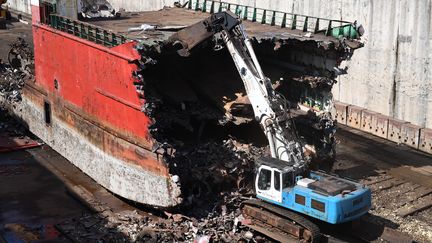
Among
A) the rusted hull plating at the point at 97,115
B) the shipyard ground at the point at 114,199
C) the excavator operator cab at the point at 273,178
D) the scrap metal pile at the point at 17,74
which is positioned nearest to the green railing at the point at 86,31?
the rusted hull plating at the point at 97,115

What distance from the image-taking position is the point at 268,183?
1345cm

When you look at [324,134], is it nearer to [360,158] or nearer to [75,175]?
[360,158]

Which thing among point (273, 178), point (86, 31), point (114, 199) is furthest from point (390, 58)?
point (114, 199)

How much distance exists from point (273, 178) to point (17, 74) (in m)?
14.8

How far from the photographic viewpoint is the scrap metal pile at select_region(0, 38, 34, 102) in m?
22.5

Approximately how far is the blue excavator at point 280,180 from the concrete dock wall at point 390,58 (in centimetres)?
869

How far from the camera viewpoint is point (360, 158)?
19.8 meters

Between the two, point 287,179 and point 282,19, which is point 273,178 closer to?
point 287,179

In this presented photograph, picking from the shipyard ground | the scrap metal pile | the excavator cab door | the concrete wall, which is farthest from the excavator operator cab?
the scrap metal pile

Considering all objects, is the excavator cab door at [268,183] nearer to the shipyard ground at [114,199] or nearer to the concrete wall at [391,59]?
the shipyard ground at [114,199]

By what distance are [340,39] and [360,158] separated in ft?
17.4

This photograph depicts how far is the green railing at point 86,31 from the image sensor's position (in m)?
15.5

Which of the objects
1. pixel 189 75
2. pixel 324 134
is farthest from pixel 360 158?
pixel 189 75

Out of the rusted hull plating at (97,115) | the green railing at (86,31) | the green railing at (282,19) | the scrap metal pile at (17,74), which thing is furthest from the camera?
the scrap metal pile at (17,74)
